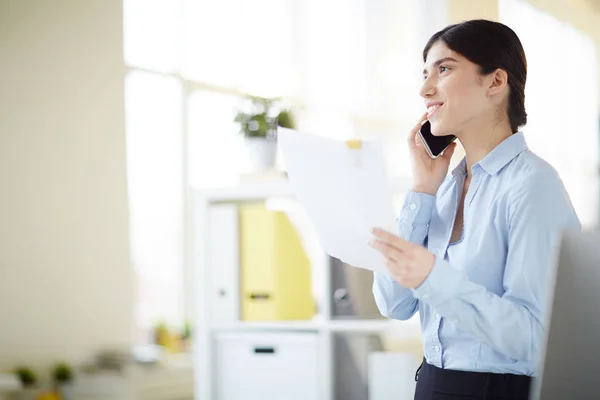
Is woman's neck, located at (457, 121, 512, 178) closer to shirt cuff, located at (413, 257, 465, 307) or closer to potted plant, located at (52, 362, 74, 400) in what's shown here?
shirt cuff, located at (413, 257, 465, 307)

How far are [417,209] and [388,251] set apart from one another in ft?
1.01

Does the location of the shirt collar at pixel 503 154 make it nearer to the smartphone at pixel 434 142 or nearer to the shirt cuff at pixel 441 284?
the smartphone at pixel 434 142

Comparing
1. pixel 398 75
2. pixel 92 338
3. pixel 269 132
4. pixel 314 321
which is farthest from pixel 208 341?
pixel 398 75

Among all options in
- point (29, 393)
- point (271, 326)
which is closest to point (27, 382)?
point (29, 393)

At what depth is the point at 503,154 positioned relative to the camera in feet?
4.83

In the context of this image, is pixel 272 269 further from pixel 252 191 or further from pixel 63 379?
pixel 63 379

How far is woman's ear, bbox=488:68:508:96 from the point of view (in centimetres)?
148

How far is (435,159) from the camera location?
165 cm

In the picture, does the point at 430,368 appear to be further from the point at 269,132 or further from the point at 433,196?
the point at 269,132

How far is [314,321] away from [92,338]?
1818 mm

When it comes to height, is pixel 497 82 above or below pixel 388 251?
above

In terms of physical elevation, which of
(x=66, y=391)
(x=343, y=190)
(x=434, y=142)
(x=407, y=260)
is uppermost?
(x=434, y=142)

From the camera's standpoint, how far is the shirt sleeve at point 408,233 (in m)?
1.58

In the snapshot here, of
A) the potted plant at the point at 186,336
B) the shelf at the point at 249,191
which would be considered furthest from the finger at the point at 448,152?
the potted plant at the point at 186,336
